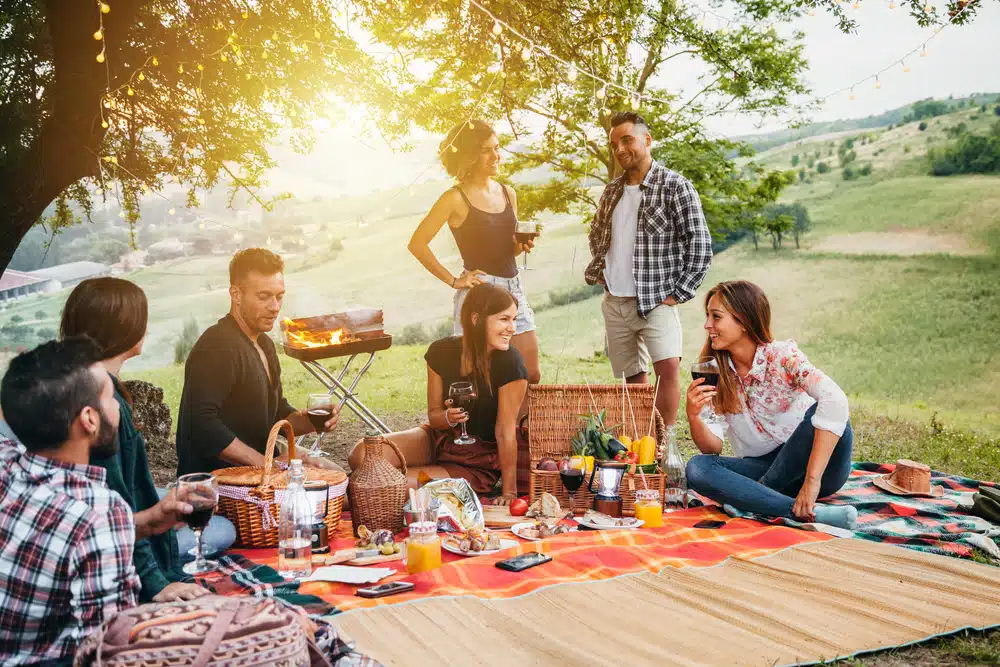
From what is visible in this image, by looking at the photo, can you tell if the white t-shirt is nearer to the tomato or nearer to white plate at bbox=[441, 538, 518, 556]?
the tomato

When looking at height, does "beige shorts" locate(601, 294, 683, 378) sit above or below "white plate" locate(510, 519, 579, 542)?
above

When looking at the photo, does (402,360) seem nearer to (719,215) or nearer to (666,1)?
(719,215)

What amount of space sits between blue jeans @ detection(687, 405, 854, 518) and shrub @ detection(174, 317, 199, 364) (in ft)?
29.6

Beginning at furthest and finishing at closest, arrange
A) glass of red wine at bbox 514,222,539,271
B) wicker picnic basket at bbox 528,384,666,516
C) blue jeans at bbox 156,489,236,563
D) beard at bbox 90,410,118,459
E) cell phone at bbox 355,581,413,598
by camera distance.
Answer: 1. glass of red wine at bbox 514,222,539,271
2. wicker picnic basket at bbox 528,384,666,516
3. blue jeans at bbox 156,489,236,563
4. cell phone at bbox 355,581,413,598
5. beard at bbox 90,410,118,459

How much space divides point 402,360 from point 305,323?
6.93 metres

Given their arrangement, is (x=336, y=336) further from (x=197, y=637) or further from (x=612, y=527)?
(x=197, y=637)

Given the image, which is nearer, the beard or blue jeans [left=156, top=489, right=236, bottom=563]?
the beard

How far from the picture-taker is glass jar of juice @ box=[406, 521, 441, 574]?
9.73 ft

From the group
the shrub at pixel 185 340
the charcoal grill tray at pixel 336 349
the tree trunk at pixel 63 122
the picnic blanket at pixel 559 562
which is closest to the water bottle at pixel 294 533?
the picnic blanket at pixel 559 562

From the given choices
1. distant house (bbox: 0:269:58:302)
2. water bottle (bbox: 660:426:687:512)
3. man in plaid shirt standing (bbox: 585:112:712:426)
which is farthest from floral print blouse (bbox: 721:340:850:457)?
distant house (bbox: 0:269:58:302)

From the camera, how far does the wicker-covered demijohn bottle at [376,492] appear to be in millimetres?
3506

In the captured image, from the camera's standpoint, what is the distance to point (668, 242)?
451 centimetres

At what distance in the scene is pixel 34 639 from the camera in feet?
5.70

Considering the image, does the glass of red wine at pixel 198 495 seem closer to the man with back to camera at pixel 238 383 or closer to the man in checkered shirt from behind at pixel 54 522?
the man in checkered shirt from behind at pixel 54 522
